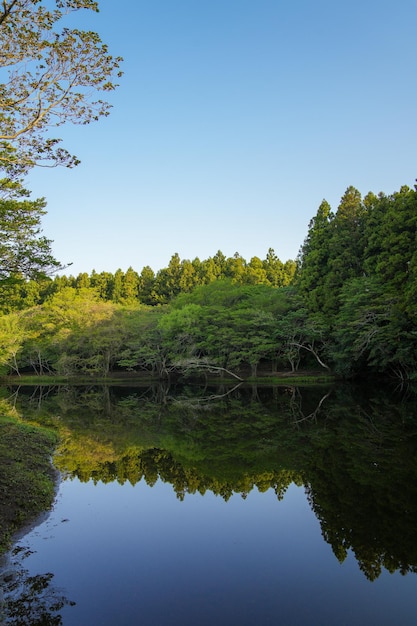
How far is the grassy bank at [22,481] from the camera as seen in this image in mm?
7723

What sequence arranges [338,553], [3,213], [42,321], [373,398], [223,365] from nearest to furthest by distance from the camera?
[338,553] < [3,213] < [373,398] < [223,365] < [42,321]

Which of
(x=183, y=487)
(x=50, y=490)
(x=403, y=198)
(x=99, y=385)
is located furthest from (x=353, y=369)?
(x=50, y=490)

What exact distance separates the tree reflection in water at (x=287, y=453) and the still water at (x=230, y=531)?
0.06 m

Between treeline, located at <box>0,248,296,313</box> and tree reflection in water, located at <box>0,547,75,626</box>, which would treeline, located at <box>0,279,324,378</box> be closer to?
treeline, located at <box>0,248,296,313</box>

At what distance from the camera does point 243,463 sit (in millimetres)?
12227

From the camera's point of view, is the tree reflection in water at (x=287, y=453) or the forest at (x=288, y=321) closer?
the tree reflection in water at (x=287, y=453)

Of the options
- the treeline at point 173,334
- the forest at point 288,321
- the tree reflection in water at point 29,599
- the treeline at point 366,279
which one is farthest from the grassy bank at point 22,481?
the treeline at point 173,334

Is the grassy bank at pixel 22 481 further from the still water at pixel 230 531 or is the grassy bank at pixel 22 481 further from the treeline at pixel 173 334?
the treeline at pixel 173 334

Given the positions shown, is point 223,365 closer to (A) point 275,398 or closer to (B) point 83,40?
(A) point 275,398

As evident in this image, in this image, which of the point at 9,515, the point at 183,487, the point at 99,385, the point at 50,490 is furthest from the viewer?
the point at 99,385

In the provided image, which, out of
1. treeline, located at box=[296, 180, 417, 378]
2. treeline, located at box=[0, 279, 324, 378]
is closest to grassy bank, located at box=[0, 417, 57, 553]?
treeline, located at box=[296, 180, 417, 378]

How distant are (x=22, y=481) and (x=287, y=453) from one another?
7350 mm

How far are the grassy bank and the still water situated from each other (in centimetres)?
33

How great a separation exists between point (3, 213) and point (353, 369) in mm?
28359
